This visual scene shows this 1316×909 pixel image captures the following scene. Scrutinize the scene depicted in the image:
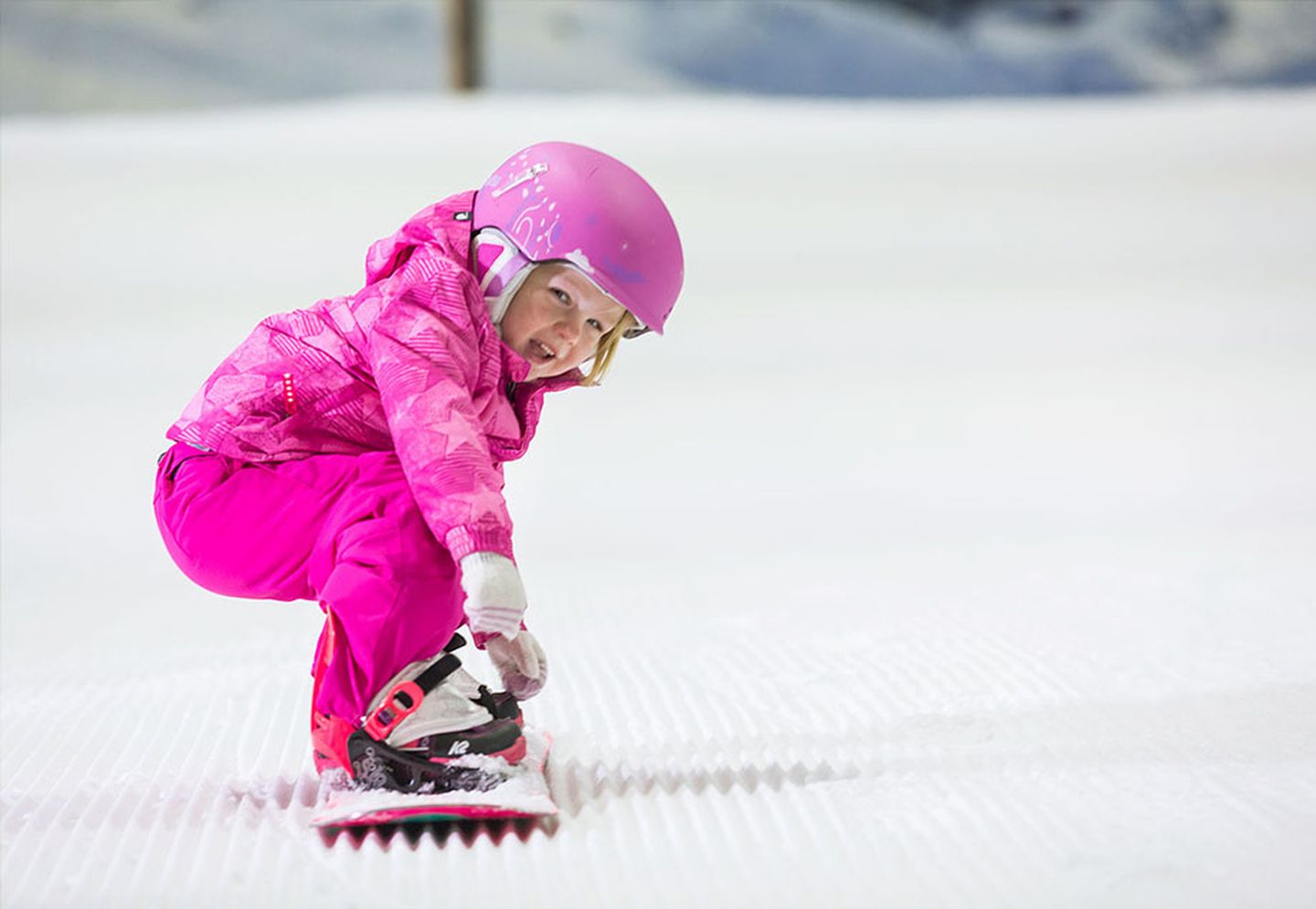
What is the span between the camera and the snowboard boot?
32.4 inches

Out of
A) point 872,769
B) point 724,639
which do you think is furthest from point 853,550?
point 872,769

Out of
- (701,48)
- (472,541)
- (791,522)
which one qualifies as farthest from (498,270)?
(701,48)

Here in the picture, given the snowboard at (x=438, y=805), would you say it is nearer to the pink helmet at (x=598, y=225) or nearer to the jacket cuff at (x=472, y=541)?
the jacket cuff at (x=472, y=541)

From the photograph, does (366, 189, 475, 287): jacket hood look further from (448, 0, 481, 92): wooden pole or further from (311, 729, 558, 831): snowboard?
(448, 0, 481, 92): wooden pole

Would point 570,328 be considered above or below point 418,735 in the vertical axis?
above

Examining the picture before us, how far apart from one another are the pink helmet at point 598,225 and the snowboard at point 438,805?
0.30 metres

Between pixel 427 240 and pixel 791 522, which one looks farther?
pixel 791 522

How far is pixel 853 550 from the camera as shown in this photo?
171 centimetres

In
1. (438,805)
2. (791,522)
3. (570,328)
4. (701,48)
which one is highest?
(570,328)

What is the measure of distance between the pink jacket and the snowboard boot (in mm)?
104

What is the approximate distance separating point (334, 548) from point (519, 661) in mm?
142

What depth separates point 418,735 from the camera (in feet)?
2.73

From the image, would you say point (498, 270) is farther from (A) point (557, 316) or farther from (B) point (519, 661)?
(B) point (519, 661)

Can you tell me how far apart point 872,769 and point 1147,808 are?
7.0 inches
